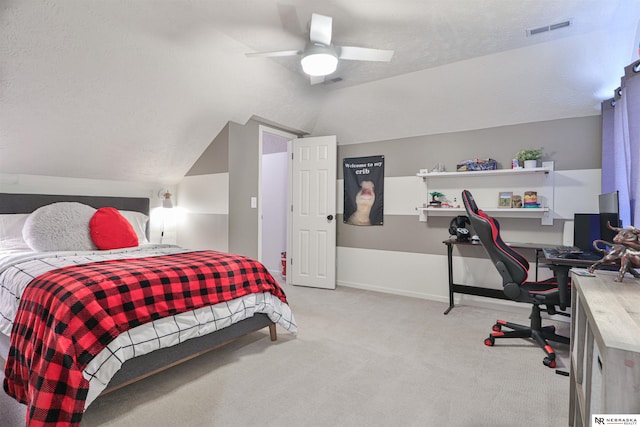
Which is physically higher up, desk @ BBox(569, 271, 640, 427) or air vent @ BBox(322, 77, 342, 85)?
air vent @ BBox(322, 77, 342, 85)

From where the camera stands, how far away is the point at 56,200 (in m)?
3.40

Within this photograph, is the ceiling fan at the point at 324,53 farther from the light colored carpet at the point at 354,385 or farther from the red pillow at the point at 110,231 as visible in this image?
the light colored carpet at the point at 354,385

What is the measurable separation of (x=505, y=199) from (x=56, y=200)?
468 centimetres

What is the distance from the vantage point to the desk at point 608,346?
0.81 m

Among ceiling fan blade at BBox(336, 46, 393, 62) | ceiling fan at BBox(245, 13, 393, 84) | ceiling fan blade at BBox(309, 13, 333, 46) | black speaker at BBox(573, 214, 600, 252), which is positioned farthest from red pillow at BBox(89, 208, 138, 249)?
black speaker at BBox(573, 214, 600, 252)

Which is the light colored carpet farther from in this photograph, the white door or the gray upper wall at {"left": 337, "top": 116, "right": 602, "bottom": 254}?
the white door

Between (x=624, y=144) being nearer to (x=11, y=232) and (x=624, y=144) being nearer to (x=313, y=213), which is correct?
(x=313, y=213)

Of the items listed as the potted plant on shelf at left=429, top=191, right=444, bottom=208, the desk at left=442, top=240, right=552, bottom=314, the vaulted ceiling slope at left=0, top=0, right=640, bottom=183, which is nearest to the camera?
the vaulted ceiling slope at left=0, top=0, right=640, bottom=183

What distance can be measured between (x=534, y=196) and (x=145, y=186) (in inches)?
175

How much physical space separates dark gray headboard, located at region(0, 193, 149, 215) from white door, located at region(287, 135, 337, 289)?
1.96 meters

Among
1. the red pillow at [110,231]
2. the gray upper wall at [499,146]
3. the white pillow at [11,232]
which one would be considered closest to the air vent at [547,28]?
the gray upper wall at [499,146]

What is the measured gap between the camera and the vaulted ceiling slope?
2.50 metres

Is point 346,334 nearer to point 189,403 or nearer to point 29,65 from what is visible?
point 189,403

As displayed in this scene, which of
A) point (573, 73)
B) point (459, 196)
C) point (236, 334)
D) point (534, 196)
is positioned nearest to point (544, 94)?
point (573, 73)
